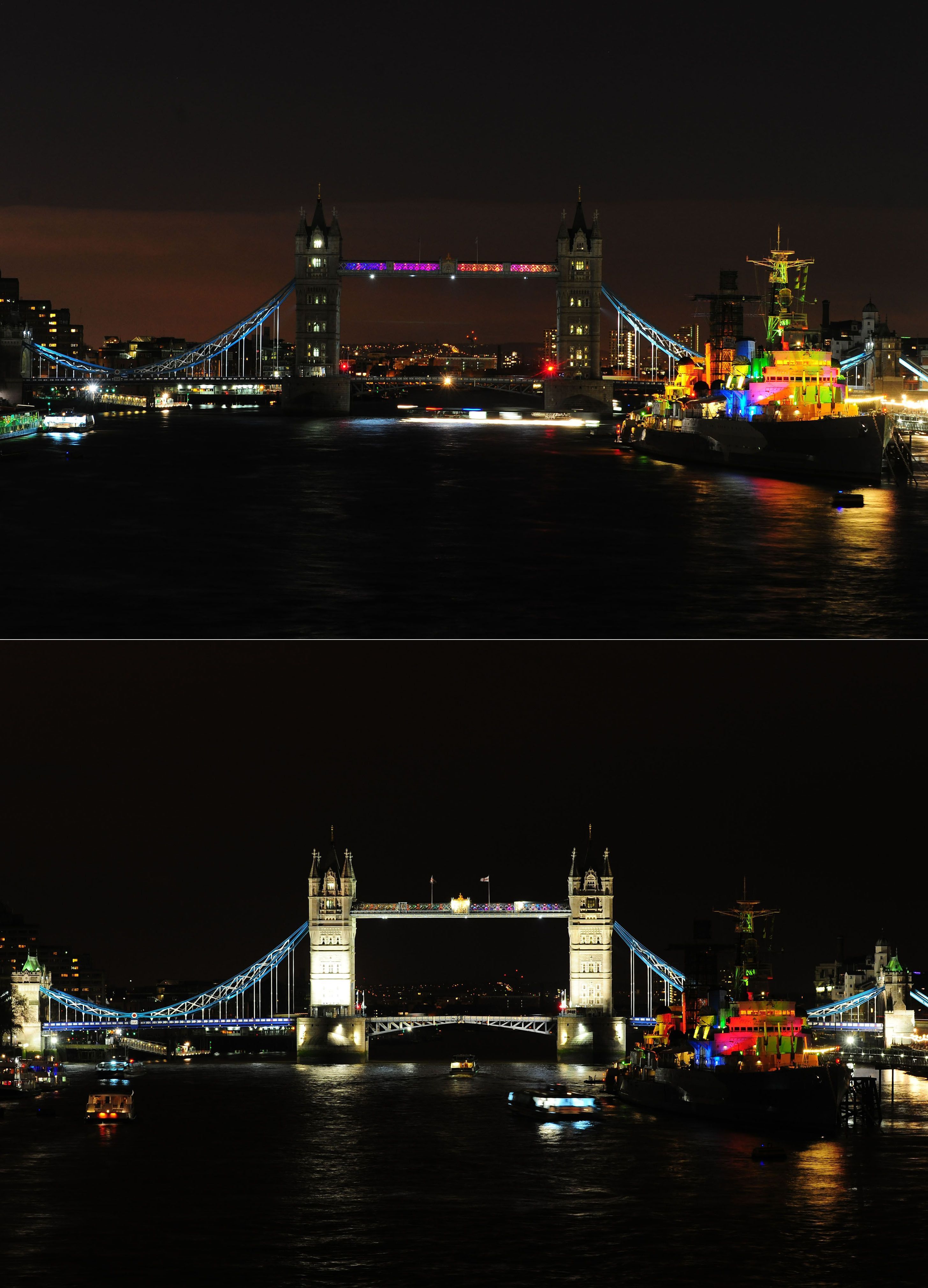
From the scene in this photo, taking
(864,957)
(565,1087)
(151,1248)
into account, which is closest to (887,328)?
(864,957)

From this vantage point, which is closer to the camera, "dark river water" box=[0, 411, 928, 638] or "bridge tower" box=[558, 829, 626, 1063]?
"dark river water" box=[0, 411, 928, 638]

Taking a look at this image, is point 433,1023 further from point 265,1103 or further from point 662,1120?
point 662,1120

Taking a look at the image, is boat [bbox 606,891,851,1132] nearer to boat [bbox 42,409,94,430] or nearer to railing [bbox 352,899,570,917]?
railing [bbox 352,899,570,917]

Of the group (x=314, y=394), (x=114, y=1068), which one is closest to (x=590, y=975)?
(x=114, y=1068)

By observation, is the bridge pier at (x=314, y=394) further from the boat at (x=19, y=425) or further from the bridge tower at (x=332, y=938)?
the bridge tower at (x=332, y=938)

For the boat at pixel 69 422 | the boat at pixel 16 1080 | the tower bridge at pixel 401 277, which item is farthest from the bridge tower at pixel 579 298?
the boat at pixel 16 1080

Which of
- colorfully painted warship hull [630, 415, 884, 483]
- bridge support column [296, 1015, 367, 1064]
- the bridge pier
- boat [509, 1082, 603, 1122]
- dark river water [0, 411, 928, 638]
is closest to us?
dark river water [0, 411, 928, 638]

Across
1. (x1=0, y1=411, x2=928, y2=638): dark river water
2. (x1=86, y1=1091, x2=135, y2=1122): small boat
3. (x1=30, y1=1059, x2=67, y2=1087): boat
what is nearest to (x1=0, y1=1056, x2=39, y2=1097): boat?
(x1=30, y1=1059, x2=67, y2=1087): boat

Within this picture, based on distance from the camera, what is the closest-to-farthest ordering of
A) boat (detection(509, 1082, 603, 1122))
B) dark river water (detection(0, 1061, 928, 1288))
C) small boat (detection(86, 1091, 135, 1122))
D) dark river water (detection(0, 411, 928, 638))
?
→ dark river water (detection(0, 1061, 928, 1288)), dark river water (detection(0, 411, 928, 638)), boat (detection(509, 1082, 603, 1122)), small boat (detection(86, 1091, 135, 1122))
